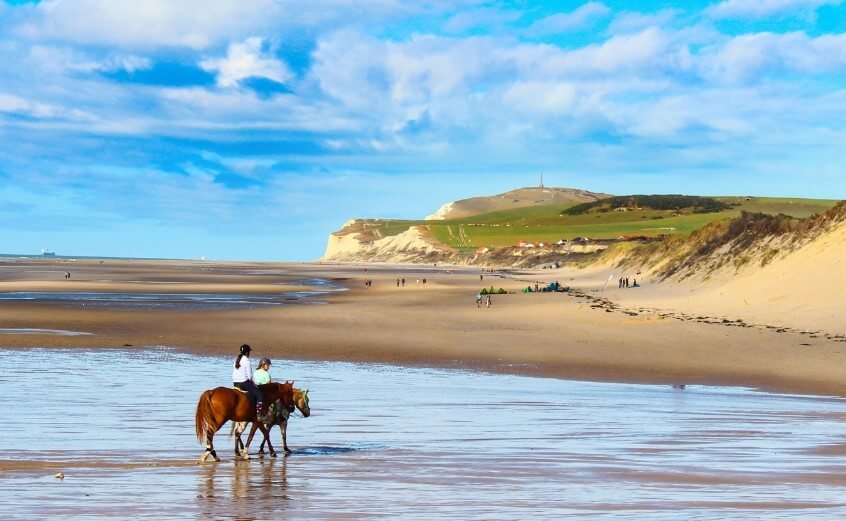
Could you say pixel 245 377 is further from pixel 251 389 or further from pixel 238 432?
pixel 238 432

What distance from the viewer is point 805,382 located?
29688 mm

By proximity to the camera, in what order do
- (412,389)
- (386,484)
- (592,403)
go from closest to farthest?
(386,484) < (592,403) < (412,389)

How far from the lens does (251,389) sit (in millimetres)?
17750

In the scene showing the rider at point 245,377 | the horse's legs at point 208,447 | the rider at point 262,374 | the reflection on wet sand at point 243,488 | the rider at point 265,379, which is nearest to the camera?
the reflection on wet sand at point 243,488

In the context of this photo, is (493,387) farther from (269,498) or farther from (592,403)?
(269,498)

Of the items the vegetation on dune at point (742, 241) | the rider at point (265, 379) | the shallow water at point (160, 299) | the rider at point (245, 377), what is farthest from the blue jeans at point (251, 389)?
the vegetation on dune at point (742, 241)

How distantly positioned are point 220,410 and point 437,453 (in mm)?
3541

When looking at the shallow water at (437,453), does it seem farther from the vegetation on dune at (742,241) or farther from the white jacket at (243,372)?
the vegetation on dune at (742,241)

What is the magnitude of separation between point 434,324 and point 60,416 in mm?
28738

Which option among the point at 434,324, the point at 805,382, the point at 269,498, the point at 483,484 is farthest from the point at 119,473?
the point at 434,324

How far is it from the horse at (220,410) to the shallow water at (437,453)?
0.43 m

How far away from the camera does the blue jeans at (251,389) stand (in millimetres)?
17703

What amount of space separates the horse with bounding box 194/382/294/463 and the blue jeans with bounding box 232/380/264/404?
91mm

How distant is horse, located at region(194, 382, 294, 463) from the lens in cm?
1688
